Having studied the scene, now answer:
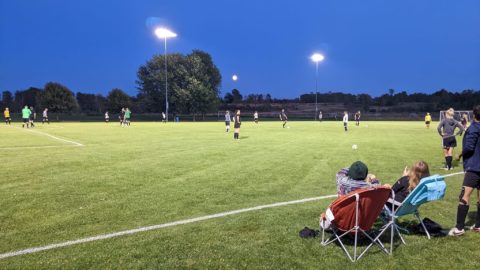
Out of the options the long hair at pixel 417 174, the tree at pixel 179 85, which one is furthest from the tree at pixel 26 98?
Result: the long hair at pixel 417 174

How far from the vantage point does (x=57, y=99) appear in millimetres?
89188

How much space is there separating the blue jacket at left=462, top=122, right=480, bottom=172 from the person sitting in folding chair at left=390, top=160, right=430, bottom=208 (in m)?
0.62

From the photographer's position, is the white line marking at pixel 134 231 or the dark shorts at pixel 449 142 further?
the dark shorts at pixel 449 142

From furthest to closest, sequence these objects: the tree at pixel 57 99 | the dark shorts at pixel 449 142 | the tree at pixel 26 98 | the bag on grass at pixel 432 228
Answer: the tree at pixel 26 98
the tree at pixel 57 99
the dark shorts at pixel 449 142
the bag on grass at pixel 432 228

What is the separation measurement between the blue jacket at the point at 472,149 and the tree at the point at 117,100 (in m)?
99.4

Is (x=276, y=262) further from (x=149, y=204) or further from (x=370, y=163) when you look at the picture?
(x=370, y=163)

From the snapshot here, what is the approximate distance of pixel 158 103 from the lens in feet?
248

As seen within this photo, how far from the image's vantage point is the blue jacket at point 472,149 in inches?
235

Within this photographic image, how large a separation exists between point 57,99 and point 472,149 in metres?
96.2

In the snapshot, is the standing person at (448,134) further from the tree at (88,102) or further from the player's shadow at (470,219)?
the tree at (88,102)

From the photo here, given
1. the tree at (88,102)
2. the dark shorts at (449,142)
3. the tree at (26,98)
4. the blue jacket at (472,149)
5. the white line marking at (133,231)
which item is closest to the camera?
the white line marking at (133,231)

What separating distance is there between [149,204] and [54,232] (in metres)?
2.11

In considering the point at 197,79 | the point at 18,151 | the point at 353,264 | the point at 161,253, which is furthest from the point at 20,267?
the point at 197,79

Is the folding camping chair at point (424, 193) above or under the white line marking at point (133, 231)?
above
